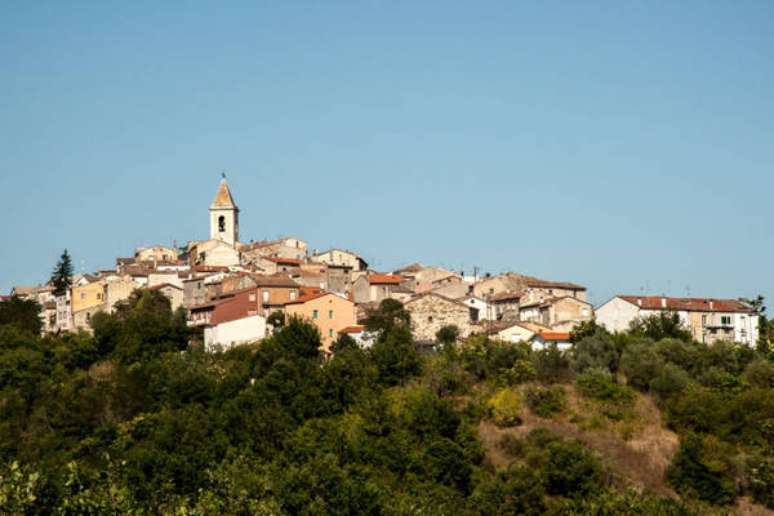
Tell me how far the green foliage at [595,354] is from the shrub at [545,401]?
10.3 ft

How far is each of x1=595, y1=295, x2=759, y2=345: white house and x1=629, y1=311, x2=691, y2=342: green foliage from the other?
3.41 meters

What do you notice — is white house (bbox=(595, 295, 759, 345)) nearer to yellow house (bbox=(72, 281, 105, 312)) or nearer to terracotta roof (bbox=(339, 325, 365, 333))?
terracotta roof (bbox=(339, 325, 365, 333))

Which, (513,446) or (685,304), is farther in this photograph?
(685,304)

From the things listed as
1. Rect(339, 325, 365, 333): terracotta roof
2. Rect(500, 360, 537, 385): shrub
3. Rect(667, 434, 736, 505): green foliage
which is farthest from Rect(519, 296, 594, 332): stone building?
Rect(667, 434, 736, 505): green foliage

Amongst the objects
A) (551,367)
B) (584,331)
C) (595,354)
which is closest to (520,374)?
(551,367)

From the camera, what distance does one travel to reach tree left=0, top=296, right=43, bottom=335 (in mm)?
61625

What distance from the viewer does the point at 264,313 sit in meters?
57.4

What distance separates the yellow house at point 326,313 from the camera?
182 ft

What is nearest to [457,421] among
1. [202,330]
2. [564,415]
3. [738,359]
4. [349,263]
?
[564,415]

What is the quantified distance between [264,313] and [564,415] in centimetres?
1632

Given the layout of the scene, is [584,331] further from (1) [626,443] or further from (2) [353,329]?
(1) [626,443]

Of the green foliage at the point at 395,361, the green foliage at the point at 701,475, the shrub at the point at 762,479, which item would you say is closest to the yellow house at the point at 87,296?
the green foliage at the point at 395,361

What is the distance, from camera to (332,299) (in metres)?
56.2

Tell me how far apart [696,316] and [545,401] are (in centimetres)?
1640
